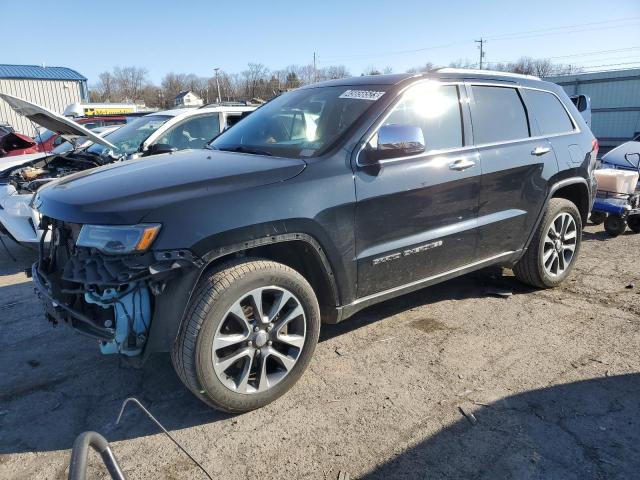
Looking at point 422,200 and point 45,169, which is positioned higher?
point 45,169

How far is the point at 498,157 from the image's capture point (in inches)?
147

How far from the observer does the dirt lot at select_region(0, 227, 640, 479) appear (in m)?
2.41

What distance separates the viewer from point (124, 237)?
2.39 m

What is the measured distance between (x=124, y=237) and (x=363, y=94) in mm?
1939

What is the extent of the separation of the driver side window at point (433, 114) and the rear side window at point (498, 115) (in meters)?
0.21

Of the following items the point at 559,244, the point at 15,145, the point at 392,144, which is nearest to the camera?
the point at 392,144

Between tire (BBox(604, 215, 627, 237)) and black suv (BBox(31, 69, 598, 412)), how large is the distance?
9.21 feet

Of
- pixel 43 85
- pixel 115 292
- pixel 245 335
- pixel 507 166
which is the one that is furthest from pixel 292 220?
pixel 43 85

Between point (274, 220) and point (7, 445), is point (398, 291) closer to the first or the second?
point (274, 220)

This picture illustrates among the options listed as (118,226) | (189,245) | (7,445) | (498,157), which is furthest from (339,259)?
(7,445)

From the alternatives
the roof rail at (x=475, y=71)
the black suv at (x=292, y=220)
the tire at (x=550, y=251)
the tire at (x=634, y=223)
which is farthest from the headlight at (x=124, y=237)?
the tire at (x=634, y=223)

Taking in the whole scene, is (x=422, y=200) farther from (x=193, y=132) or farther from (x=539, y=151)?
(x=193, y=132)

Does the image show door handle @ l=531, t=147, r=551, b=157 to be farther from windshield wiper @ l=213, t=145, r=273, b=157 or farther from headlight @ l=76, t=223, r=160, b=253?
headlight @ l=76, t=223, r=160, b=253

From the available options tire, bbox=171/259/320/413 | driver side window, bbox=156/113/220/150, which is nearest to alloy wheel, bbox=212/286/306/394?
tire, bbox=171/259/320/413
